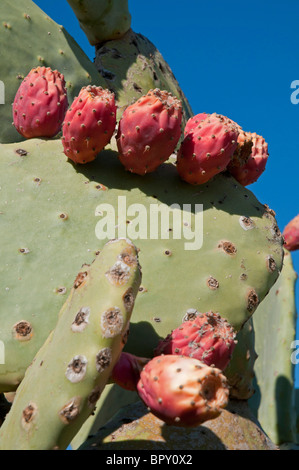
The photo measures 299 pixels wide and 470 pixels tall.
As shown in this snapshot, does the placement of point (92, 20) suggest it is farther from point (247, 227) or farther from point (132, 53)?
point (247, 227)

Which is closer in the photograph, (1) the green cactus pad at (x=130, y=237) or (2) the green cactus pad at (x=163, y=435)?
(1) the green cactus pad at (x=130, y=237)

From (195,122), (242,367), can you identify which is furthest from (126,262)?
(242,367)

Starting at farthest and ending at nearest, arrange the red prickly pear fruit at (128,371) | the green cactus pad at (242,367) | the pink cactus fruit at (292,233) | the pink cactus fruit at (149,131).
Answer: the pink cactus fruit at (292,233), the green cactus pad at (242,367), the pink cactus fruit at (149,131), the red prickly pear fruit at (128,371)

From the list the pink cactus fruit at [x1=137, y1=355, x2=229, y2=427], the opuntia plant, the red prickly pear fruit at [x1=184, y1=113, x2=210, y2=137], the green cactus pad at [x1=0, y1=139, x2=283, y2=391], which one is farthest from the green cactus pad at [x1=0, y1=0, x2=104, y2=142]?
the pink cactus fruit at [x1=137, y1=355, x2=229, y2=427]

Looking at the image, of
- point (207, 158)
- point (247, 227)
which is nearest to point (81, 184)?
point (207, 158)

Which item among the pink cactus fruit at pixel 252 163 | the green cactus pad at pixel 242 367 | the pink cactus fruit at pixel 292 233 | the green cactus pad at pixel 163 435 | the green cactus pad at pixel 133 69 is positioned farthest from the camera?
the pink cactus fruit at pixel 292 233

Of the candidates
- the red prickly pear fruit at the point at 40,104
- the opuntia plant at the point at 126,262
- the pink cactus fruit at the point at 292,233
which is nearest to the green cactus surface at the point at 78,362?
the opuntia plant at the point at 126,262

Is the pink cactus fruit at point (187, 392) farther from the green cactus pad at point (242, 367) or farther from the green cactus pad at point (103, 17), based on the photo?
the green cactus pad at point (103, 17)
